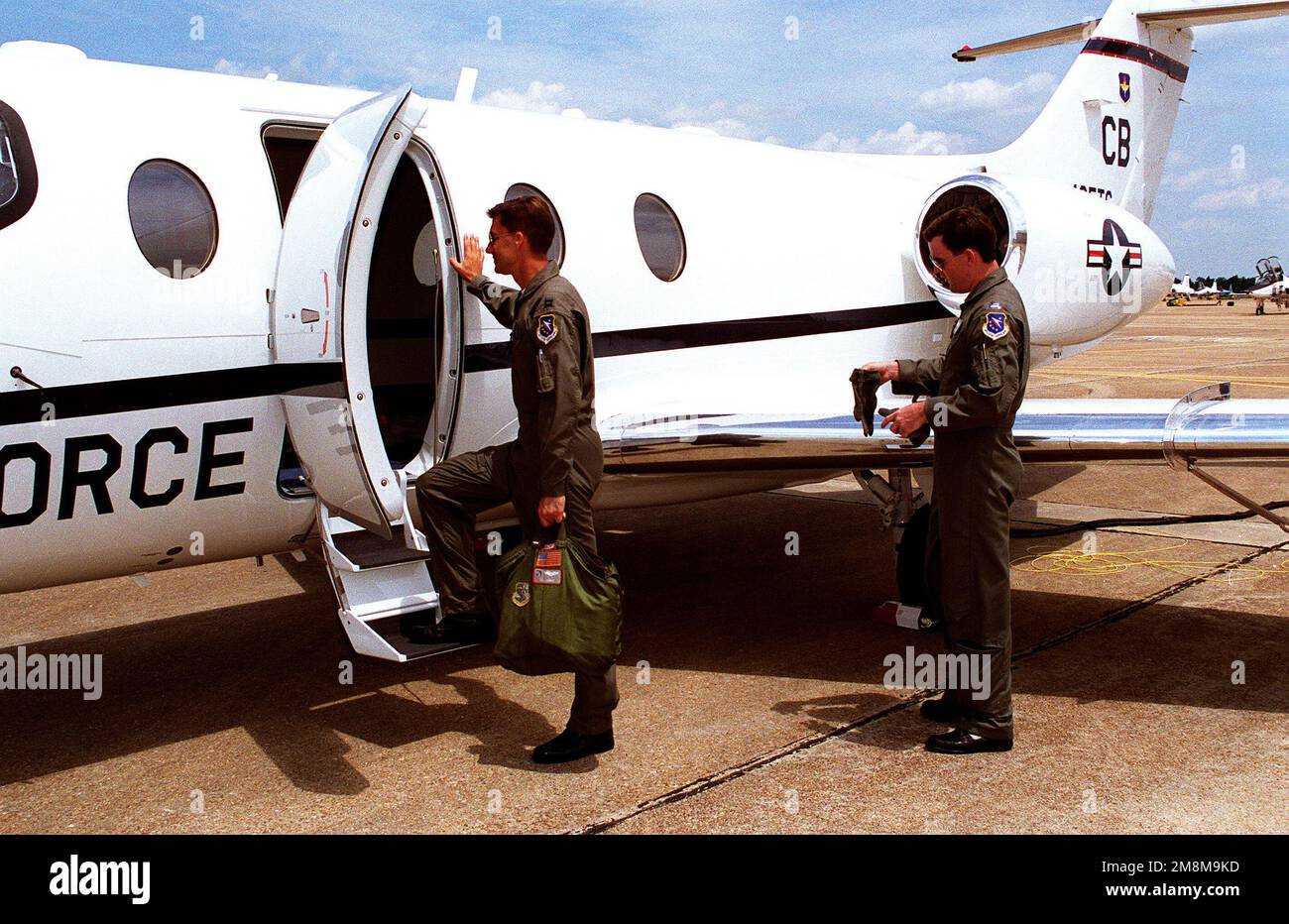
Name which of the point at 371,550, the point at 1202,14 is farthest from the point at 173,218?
the point at 1202,14

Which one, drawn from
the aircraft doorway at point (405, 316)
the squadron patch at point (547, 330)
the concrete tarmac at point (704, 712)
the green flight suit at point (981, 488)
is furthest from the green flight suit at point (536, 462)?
the green flight suit at point (981, 488)

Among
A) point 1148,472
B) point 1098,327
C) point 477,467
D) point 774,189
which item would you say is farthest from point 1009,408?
point 1148,472

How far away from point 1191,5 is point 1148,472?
15.3ft

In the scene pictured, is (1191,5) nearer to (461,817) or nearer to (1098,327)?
(1098,327)

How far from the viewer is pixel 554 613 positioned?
4.63 metres

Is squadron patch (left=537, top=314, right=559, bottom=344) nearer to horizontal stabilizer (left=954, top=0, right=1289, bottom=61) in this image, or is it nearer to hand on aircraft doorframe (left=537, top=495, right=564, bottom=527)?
hand on aircraft doorframe (left=537, top=495, right=564, bottom=527)

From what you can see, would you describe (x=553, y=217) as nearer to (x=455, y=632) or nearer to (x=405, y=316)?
(x=405, y=316)

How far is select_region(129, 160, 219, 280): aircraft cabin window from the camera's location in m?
5.00

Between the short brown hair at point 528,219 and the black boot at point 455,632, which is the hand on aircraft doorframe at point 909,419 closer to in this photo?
the short brown hair at point 528,219

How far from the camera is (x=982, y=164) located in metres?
10.2

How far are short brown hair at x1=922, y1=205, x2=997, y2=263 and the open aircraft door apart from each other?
2366 mm

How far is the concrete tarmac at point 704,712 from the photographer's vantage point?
15.1ft

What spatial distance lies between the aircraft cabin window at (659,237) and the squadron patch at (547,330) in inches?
87.9

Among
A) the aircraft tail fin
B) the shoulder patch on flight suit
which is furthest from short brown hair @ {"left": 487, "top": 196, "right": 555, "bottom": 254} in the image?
the aircraft tail fin
